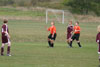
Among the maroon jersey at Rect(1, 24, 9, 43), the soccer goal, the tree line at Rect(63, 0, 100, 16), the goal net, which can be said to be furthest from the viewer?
the tree line at Rect(63, 0, 100, 16)

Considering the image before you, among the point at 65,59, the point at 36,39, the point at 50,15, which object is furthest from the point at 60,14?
the point at 65,59

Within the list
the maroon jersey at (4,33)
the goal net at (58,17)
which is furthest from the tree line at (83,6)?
the maroon jersey at (4,33)

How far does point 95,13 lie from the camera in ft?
297

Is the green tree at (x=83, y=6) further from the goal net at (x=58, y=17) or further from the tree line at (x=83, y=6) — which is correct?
the goal net at (x=58, y=17)

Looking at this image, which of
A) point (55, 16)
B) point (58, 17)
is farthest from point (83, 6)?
point (58, 17)

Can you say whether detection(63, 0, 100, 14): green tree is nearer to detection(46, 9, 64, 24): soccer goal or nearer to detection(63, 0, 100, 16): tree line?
detection(63, 0, 100, 16): tree line

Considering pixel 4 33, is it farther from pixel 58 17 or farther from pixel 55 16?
pixel 55 16

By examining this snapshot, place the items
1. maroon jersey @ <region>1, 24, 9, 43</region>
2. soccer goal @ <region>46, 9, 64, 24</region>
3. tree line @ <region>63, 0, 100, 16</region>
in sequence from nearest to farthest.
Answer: maroon jersey @ <region>1, 24, 9, 43</region>
soccer goal @ <region>46, 9, 64, 24</region>
tree line @ <region>63, 0, 100, 16</region>

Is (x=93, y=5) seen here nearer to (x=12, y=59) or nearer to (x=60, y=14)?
(x=60, y=14)

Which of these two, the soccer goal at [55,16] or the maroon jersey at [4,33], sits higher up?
the maroon jersey at [4,33]

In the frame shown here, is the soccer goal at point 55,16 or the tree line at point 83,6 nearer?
the soccer goal at point 55,16

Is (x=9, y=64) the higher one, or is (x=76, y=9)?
(x=9, y=64)

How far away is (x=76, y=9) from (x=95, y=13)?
563cm

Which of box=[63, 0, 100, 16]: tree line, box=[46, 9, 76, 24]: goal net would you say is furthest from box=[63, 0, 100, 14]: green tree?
box=[46, 9, 76, 24]: goal net
